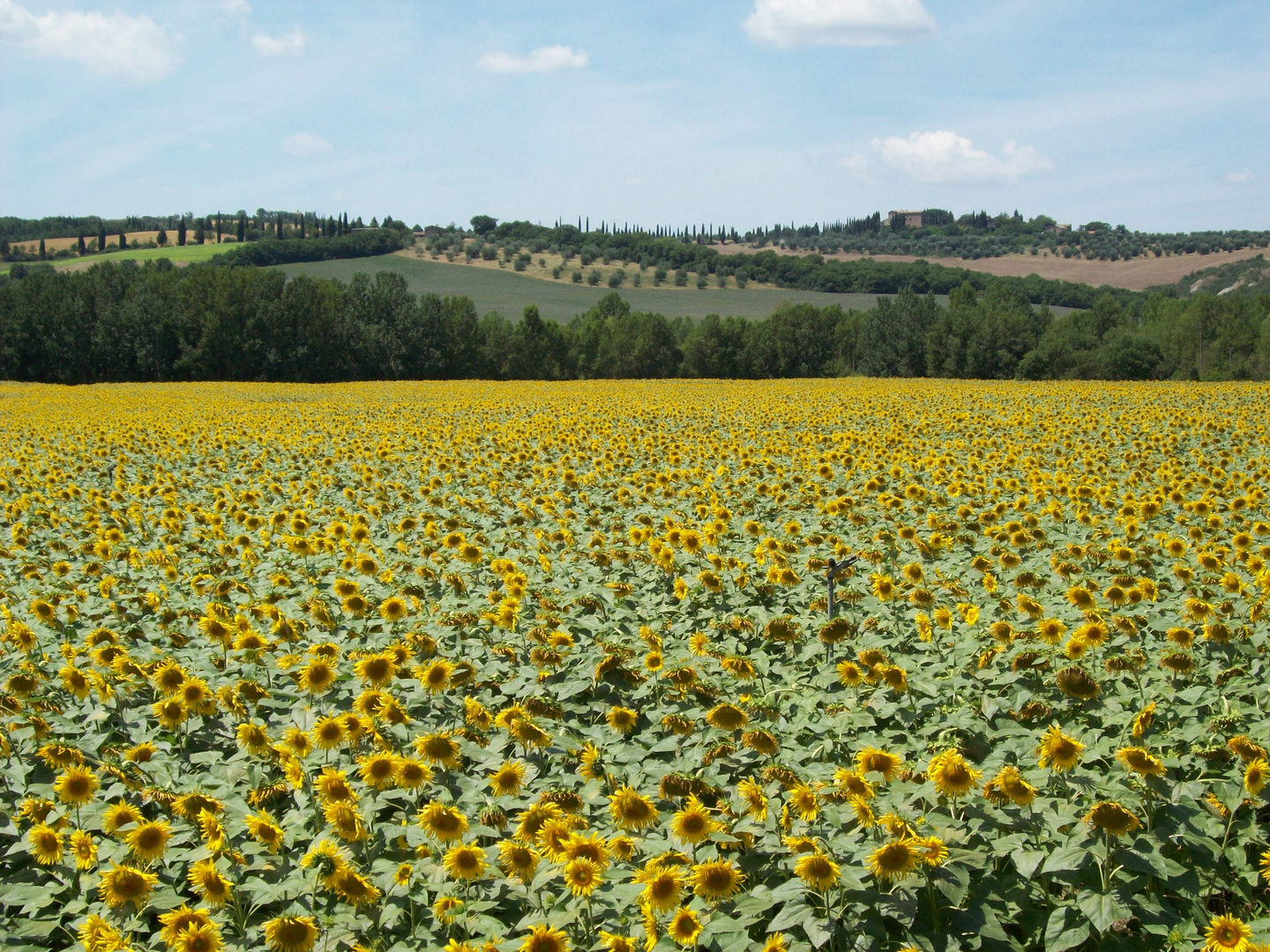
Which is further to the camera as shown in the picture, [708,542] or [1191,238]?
[1191,238]

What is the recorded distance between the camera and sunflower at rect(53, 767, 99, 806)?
12.5ft

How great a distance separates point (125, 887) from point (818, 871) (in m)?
2.69

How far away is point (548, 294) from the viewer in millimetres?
127188

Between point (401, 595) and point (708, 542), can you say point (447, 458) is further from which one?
point (401, 595)

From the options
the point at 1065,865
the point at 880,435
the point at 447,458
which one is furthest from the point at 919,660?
the point at 880,435

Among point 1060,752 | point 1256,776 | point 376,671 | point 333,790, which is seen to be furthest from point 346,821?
point 1256,776

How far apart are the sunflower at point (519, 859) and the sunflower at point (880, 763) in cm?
147

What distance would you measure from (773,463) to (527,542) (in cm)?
532

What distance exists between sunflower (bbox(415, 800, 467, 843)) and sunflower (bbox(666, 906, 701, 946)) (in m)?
0.94

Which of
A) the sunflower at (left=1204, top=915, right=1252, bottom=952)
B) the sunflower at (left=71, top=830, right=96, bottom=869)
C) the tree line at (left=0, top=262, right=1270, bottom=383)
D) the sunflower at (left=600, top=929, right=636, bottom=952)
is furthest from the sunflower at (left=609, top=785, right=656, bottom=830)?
the tree line at (left=0, top=262, right=1270, bottom=383)

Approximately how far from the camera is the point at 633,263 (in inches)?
6319

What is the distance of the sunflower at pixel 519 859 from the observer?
3.30 metres

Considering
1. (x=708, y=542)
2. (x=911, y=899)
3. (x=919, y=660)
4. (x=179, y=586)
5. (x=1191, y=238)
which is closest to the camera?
(x=911, y=899)

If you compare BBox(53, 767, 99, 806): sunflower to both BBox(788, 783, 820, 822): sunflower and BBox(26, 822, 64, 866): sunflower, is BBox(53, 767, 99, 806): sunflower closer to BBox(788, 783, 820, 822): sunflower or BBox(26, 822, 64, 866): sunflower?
BBox(26, 822, 64, 866): sunflower
